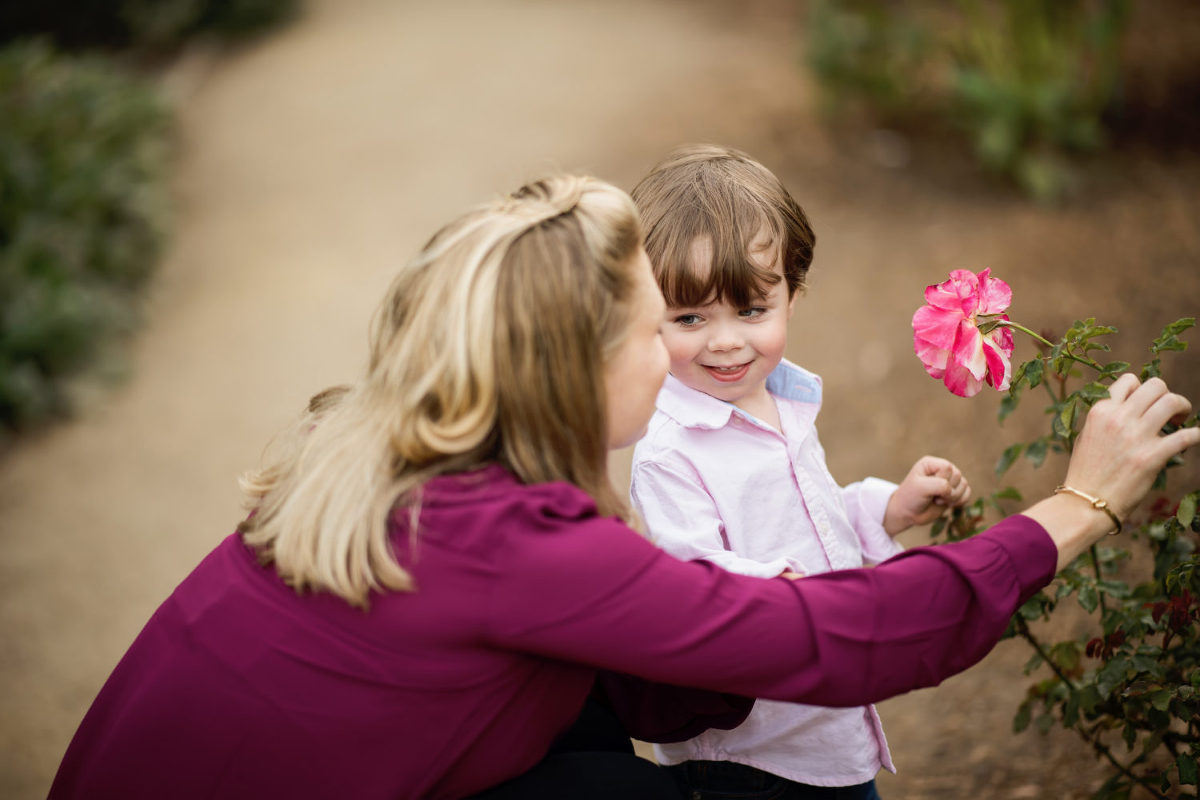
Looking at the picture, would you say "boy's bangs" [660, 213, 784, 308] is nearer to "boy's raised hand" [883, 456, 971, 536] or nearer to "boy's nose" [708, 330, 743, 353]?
"boy's nose" [708, 330, 743, 353]

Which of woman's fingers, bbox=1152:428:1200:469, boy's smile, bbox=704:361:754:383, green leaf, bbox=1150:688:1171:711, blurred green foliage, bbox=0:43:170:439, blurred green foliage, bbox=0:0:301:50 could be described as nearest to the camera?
woman's fingers, bbox=1152:428:1200:469

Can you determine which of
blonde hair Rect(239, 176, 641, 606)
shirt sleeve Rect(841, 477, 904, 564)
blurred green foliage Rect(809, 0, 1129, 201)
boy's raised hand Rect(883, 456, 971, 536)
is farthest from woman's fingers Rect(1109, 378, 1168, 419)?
blurred green foliage Rect(809, 0, 1129, 201)

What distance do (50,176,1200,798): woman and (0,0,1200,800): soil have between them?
0.40 meters

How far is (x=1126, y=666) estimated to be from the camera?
6.39 feet

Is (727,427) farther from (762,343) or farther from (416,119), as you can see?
(416,119)

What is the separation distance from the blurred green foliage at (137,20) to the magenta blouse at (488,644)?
970 cm

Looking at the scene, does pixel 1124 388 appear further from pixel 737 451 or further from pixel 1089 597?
pixel 737 451

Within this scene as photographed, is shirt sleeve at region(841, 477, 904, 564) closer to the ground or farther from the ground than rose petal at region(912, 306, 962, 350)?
closer to the ground

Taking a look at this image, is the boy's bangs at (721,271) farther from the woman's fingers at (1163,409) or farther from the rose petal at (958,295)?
the woman's fingers at (1163,409)

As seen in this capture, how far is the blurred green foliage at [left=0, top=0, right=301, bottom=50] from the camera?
9914 mm

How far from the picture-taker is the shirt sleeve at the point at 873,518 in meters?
2.16

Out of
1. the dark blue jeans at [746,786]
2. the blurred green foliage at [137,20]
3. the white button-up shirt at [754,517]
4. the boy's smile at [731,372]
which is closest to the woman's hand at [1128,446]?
the white button-up shirt at [754,517]

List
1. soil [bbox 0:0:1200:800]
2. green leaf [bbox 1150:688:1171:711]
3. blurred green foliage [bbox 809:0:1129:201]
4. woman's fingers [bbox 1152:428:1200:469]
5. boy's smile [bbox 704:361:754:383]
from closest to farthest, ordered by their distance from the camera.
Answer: woman's fingers [bbox 1152:428:1200:469] → green leaf [bbox 1150:688:1171:711] → boy's smile [bbox 704:361:754:383] → soil [bbox 0:0:1200:800] → blurred green foliage [bbox 809:0:1129:201]

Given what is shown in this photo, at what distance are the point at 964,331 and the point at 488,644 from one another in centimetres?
91
